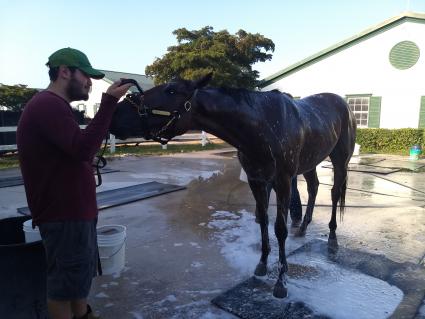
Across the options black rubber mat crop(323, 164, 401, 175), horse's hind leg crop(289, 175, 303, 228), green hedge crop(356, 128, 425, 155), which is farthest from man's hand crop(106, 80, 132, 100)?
green hedge crop(356, 128, 425, 155)

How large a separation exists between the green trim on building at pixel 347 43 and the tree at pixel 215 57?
1756mm

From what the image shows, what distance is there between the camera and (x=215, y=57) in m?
16.3

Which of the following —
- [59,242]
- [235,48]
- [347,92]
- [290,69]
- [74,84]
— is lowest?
[59,242]

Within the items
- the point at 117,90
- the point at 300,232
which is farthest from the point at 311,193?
the point at 117,90

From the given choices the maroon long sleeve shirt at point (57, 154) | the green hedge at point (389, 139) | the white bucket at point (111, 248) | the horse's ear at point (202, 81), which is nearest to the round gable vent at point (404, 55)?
the green hedge at point (389, 139)

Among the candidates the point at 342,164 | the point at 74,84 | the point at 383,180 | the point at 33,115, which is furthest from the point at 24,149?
the point at 383,180

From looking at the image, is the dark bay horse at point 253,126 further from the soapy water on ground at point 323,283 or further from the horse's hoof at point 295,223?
the horse's hoof at point 295,223

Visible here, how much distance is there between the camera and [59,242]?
5.92 ft

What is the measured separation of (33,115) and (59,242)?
678 millimetres

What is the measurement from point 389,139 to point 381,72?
2.92m

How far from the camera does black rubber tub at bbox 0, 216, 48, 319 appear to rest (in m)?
2.04

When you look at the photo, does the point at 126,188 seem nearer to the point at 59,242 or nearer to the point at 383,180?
the point at 59,242

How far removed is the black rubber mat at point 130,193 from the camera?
574 centimetres

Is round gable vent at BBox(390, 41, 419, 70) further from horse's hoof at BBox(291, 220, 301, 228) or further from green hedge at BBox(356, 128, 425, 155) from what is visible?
horse's hoof at BBox(291, 220, 301, 228)
